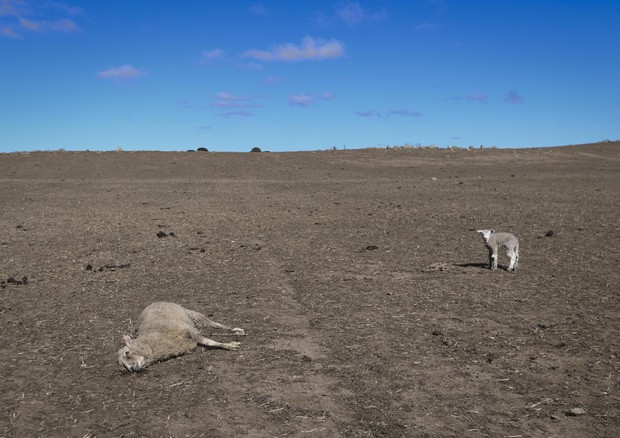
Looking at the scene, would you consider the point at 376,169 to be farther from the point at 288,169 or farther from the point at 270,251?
the point at 270,251

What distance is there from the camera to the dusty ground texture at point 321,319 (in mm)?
5812

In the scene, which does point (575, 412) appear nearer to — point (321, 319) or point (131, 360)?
point (321, 319)

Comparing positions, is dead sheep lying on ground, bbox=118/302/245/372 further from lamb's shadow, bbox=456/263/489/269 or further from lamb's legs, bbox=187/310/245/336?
lamb's shadow, bbox=456/263/489/269

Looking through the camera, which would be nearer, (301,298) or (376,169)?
(301,298)

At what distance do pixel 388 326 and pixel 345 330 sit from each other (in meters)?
0.65

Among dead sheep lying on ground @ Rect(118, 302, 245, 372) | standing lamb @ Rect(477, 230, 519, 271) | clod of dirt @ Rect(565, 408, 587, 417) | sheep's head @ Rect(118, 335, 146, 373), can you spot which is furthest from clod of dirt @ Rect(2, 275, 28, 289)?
clod of dirt @ Rect(565, 408, 587, 417)

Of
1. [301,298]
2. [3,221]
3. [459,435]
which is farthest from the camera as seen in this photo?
[3,221]

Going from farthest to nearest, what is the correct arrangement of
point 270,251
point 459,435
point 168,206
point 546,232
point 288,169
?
point 288,169
point 168,206
point 546,232
point 270,251
point 459,435

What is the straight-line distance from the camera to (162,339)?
7.26 metres

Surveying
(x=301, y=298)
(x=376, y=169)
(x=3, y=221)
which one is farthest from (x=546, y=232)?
(x=376, y=169)

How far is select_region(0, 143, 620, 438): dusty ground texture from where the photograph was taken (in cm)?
581

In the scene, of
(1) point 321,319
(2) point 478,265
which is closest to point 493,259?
(2) point 478,265

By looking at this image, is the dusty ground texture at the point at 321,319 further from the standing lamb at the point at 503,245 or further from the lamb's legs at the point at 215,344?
the standing lamb at the point at 503,245

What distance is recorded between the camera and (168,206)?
24406 mm
